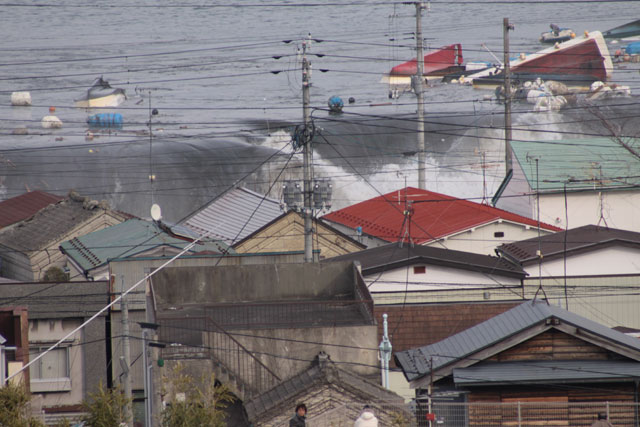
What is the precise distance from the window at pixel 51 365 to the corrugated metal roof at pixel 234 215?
32.9ft

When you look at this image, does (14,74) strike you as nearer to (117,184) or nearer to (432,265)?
(117,184)

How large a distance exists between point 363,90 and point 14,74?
31731 millimetres

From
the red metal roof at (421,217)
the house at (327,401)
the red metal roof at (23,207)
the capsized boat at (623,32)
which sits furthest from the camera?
the capsized boat at (623,32)

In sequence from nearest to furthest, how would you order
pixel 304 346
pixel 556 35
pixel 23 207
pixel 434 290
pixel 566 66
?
pixel 304 346
pixel 434 290
pixel 23 207
pixel 566 66
pixel 556 35

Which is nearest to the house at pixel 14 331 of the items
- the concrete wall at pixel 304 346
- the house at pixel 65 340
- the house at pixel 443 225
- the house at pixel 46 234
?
the concrete wall at pixel 304 346

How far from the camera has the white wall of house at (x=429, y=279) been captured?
22.4 meters

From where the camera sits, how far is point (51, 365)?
21625 mm

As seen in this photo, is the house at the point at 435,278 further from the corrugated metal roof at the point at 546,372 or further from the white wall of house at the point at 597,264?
the corrugated metal roof at the point at 546,372

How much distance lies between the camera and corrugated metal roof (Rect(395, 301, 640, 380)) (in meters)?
12.5

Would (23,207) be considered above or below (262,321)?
above

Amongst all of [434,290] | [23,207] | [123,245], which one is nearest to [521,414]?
[434,290]

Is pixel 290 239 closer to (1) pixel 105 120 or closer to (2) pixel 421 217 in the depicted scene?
(2) pixel 421 217

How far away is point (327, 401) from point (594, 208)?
948 inches

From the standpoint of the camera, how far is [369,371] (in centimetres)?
1551
